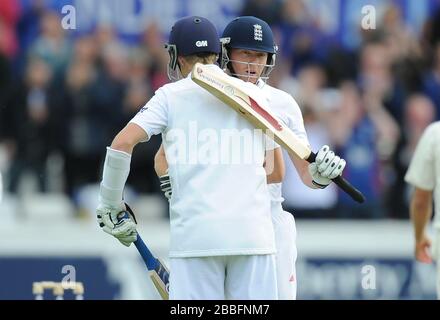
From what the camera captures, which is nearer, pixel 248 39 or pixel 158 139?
pixel 248 39

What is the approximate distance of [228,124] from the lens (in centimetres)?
563

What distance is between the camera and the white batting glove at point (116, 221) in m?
5.82

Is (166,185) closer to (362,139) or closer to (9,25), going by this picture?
(362,139)

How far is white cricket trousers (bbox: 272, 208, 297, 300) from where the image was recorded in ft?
21.3

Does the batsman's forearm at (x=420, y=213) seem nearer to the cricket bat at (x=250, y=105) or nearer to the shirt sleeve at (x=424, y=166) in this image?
the shirt sleeve at (x=424, y=166)

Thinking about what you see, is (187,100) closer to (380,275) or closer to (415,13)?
(380,275)

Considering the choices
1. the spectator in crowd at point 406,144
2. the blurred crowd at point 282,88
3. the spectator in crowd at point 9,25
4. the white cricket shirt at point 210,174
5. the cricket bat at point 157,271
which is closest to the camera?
the white cricket shirt at point 210,174

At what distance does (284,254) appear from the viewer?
6.50 metres

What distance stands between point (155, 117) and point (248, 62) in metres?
0.82

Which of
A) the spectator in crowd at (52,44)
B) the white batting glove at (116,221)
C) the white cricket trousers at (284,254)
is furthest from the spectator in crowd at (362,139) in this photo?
the white batting glove at (116,221)

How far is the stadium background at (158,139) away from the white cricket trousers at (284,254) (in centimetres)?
333

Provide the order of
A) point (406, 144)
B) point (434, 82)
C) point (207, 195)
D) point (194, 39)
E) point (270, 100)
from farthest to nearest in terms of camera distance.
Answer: point (434, 82) < point (406, 144) < point (270, 100) < point (194, 39) < point (207, 195)

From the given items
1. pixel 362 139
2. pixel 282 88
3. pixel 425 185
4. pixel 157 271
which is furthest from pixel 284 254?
pixel 282 88
